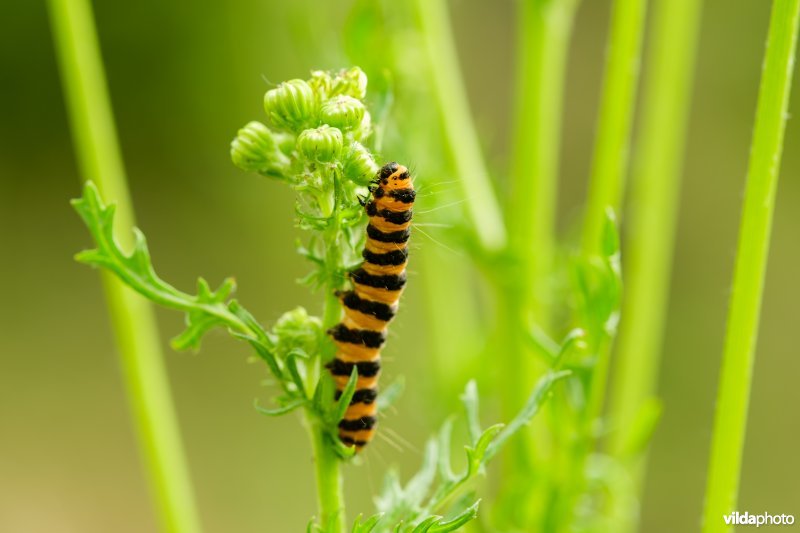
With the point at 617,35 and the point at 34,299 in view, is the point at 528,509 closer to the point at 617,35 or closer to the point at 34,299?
the point at 617,35

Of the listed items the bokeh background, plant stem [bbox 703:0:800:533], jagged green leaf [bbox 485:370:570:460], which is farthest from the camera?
the bokeh background

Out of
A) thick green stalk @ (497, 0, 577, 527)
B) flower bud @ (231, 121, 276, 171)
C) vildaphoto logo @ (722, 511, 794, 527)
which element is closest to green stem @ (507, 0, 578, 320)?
thick green stalk @ (497, 0, 577, 527)

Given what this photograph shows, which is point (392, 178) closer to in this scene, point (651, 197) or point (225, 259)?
point (651, 197)

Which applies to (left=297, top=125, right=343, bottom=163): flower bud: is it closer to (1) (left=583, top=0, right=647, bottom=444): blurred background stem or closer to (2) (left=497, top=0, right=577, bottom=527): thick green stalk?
(1) (left=583, top=0, right=647, bottom=444): blurred background stem

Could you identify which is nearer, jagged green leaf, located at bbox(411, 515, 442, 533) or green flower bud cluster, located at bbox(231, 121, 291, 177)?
jagged green leaf, located at bbox(411, 515, 442, 533)

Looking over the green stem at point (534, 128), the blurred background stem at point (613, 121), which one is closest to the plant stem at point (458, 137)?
the green stem at point (534, 128)

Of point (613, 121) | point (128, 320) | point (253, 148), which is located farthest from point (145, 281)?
point (613, 121)
